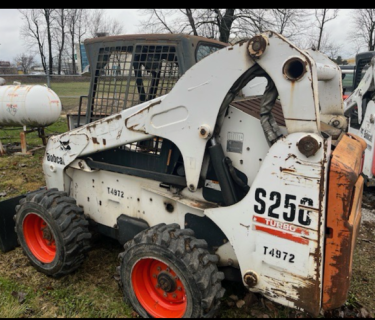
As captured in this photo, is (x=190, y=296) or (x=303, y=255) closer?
(x=303, y=255)

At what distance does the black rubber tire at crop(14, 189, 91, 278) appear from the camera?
Result: 10.8 feet

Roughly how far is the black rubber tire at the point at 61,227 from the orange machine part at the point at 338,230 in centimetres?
224

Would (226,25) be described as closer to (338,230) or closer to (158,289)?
(158,289)

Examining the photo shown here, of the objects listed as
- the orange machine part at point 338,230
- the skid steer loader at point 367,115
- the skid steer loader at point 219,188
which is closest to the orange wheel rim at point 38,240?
the skid steer loader at point 219,188

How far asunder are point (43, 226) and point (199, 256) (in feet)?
6.75

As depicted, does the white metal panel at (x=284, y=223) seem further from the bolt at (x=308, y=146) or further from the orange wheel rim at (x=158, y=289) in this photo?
the orange wheel rim at (x=158, y=289)

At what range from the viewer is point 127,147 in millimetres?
3396

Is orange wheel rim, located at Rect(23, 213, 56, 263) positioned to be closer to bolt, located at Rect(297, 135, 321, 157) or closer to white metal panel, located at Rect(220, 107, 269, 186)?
white metal panel, located at Rect(220, 107, 269, 186)

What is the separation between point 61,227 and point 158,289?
1113mm

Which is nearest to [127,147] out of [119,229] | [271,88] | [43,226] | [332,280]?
[119,229]

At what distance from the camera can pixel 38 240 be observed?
12.4 feet

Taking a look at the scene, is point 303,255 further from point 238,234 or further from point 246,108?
point 246,108

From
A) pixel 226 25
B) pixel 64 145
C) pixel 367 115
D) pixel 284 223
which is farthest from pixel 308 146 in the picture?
pixel 226 25

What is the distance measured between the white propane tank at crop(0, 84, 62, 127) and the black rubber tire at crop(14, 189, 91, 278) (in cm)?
591
